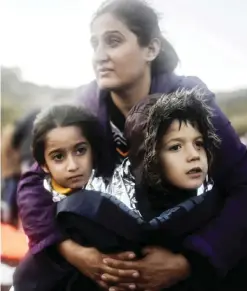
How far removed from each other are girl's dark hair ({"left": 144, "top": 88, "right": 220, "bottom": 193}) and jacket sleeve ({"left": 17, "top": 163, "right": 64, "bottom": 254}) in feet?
0.69

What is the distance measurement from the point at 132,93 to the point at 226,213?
0.98ft

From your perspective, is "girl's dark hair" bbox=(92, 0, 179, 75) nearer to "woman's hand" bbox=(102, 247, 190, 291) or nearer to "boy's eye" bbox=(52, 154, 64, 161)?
"boy's eye" bbox=(52, 154, 64, 161)

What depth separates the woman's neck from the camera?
1403mm

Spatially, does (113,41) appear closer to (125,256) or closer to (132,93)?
(132,93)

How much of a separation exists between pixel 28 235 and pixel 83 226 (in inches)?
5.4

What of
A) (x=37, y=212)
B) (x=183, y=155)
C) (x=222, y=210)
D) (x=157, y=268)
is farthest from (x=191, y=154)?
(x=37, y=212)

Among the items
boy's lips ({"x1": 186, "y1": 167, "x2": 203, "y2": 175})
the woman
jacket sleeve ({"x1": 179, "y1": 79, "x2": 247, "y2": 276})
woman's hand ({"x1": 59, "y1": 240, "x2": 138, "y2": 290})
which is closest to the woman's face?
the woman

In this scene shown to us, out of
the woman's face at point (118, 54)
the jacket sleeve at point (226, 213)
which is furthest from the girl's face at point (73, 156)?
the jacket sleeve at point (226, 213)

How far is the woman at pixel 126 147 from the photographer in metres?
1.36

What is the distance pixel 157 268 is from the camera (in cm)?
137

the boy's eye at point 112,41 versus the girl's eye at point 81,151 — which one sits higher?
the boy's eye at point 112,41

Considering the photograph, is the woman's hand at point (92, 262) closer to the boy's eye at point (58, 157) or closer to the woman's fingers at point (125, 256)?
the woman's fingers at point (125, 256)

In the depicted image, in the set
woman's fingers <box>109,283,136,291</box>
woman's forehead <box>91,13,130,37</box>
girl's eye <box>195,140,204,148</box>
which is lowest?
woman's fingers <box>109,283,136,291</box>

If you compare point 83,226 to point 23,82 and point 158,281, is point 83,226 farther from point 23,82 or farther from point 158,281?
point 23,82
